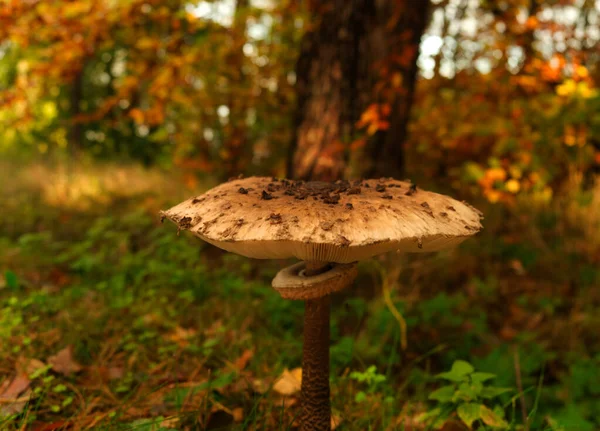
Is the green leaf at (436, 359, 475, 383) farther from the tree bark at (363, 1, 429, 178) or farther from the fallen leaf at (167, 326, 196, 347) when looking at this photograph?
the tree bark at (363, 1, 429, 178)

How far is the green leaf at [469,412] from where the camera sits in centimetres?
205

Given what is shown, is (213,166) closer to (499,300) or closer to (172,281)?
(172,281)

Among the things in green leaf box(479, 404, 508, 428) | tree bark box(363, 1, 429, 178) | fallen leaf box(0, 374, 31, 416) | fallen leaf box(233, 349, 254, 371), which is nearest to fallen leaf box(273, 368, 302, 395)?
fallen leaf box(233, 349, 254, 371)

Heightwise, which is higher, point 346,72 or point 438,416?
point 346,72

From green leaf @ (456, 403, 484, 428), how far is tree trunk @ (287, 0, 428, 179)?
2.31 meters

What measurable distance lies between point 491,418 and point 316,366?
872 millimetres

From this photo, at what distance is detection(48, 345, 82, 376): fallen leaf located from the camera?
7.61 feet

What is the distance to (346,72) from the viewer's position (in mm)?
3957

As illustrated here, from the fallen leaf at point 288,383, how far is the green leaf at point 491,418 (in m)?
0.94

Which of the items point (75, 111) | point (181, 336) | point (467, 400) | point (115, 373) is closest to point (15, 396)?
Result: point (115, 373)

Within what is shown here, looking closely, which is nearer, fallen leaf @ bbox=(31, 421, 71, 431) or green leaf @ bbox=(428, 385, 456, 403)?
fallen leaf @ bbox=(31, 421, 71, 431)

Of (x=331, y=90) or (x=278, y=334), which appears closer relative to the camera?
(x=278, y=334)

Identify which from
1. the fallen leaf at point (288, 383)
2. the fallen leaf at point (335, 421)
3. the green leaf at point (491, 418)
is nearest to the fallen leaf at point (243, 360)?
the fallen leaf at point (288, 383)

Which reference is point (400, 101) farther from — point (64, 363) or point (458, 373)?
point (64, 363)
